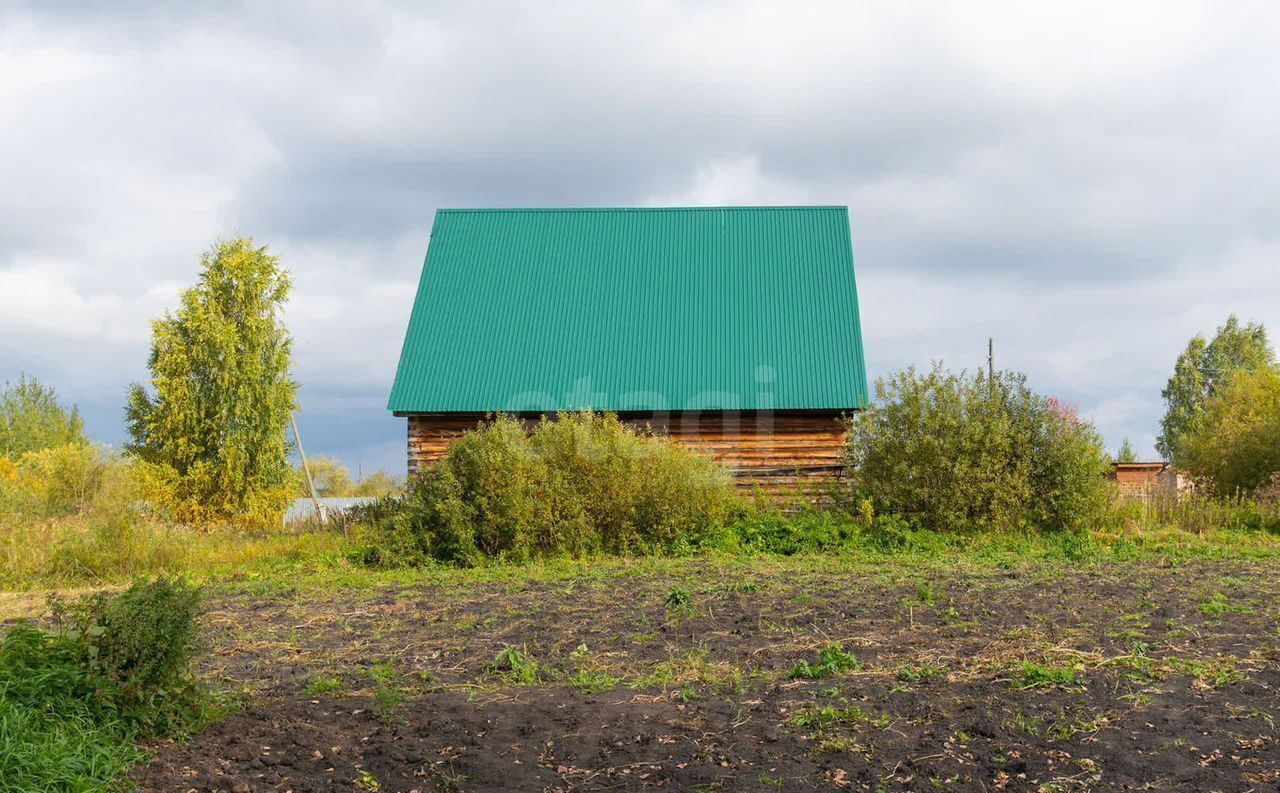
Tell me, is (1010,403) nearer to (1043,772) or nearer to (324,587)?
(324,587)

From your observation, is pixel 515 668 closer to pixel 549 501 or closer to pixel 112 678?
pixel 112 678

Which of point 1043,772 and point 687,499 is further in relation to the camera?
point 687,499

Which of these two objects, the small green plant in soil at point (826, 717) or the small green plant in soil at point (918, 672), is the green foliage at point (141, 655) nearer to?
the small green plant in soil at point (826, 717)

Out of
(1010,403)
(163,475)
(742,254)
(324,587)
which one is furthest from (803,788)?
(163,475)

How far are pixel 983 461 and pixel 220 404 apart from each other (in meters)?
16.7

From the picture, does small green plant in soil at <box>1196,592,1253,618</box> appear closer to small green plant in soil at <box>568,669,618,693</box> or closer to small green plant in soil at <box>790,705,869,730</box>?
small green plant in soil at <box>790,705,869,730</box>

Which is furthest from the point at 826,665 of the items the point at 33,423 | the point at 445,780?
the point at 33,423

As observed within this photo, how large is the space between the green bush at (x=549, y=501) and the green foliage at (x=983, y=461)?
307 centimetres

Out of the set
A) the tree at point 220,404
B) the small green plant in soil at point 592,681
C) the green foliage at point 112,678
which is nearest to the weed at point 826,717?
the small green plant in soil at point 592,681

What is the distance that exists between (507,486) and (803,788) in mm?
10419

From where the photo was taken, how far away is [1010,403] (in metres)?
17.1

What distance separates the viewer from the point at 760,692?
6.88 m

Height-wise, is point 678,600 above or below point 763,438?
below

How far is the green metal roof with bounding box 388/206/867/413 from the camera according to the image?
69.1ft
